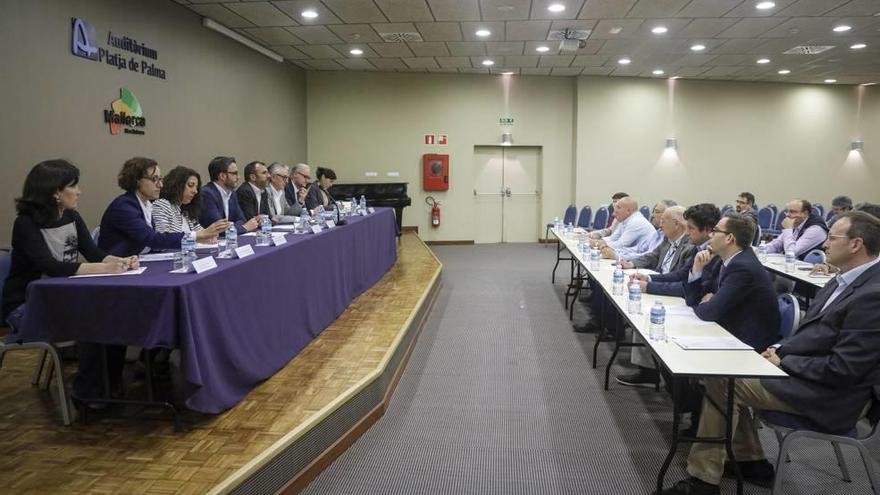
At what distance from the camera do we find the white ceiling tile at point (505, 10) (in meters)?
6.03

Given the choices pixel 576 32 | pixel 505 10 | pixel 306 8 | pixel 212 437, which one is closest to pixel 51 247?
pixel 212 437

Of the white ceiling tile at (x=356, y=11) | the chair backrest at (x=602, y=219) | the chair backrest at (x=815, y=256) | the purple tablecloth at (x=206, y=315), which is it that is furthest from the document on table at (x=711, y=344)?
the chair backrest at (x=602, y=219)

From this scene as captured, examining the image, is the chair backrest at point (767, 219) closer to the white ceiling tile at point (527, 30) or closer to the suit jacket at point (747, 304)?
the white ceiling tile at point (527, 30)

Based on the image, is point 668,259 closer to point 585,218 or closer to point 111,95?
point 111,95

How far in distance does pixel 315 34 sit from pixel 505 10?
2708 mm

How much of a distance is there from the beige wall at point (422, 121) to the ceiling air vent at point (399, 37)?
2802 millimetres

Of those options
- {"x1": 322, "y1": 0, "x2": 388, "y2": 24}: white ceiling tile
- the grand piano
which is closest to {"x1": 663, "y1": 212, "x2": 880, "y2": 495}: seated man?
{"x1": 322, "y1": 0, "x2": 388, "y2": 24}: white ceiling tile

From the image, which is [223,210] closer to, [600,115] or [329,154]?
[329,154]

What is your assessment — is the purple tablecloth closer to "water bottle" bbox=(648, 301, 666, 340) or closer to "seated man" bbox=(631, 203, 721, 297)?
"water bottle" bbox=(648, 301, 666, 340)

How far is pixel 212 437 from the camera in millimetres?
2488

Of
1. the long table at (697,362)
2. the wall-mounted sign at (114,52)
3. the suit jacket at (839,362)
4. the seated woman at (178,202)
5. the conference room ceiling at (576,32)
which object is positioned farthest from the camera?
the conference room ceiling at (576,32)

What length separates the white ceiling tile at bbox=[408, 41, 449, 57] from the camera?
26.3 ft

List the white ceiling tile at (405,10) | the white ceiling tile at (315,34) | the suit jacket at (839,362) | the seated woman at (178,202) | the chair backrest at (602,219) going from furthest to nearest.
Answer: the chair backrest at (602,219), the white ceiling tile at (315,34), the white ceiling tile at (405,10), the seated woman at (178,202), the suit jacket at (839,362)

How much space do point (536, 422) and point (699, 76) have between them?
9.39 metres
